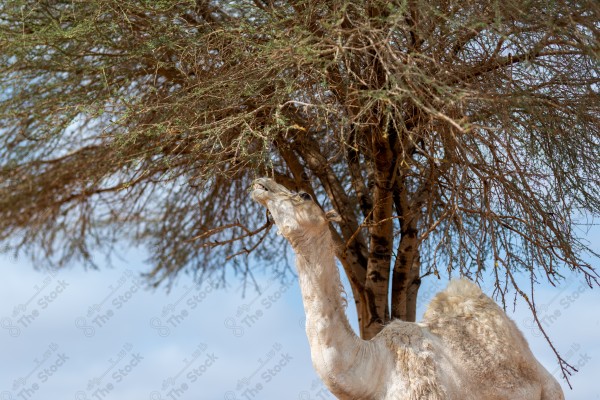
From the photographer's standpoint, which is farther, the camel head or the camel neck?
the camel neck

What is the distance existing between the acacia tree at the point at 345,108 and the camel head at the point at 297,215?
757mm

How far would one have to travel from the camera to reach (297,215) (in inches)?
207

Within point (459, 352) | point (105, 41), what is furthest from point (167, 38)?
point (459, 352)

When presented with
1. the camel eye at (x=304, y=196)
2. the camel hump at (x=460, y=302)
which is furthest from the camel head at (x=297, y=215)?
the camel hump at (x=460, y=302)

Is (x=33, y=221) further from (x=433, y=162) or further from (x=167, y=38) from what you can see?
(x=433, y=162)

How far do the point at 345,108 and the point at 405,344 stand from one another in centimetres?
264

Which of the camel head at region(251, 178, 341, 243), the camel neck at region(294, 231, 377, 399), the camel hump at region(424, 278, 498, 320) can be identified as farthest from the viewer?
the camel hump at region(424, 278, 498, 320)

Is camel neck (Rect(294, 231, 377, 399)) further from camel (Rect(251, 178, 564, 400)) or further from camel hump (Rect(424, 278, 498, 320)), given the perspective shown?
camel hump (Rect(424, 278, 498, 320))

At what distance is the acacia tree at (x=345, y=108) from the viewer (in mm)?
6488

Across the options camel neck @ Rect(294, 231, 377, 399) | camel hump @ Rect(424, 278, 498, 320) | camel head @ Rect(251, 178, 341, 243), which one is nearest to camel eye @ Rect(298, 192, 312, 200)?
camel head @ Rect(251, 178, 341, 243)

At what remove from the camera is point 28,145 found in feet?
31.0

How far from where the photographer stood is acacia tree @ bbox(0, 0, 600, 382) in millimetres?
6488

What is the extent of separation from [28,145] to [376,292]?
172 inches

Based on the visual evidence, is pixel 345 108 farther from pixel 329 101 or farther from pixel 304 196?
pixel 304 196
